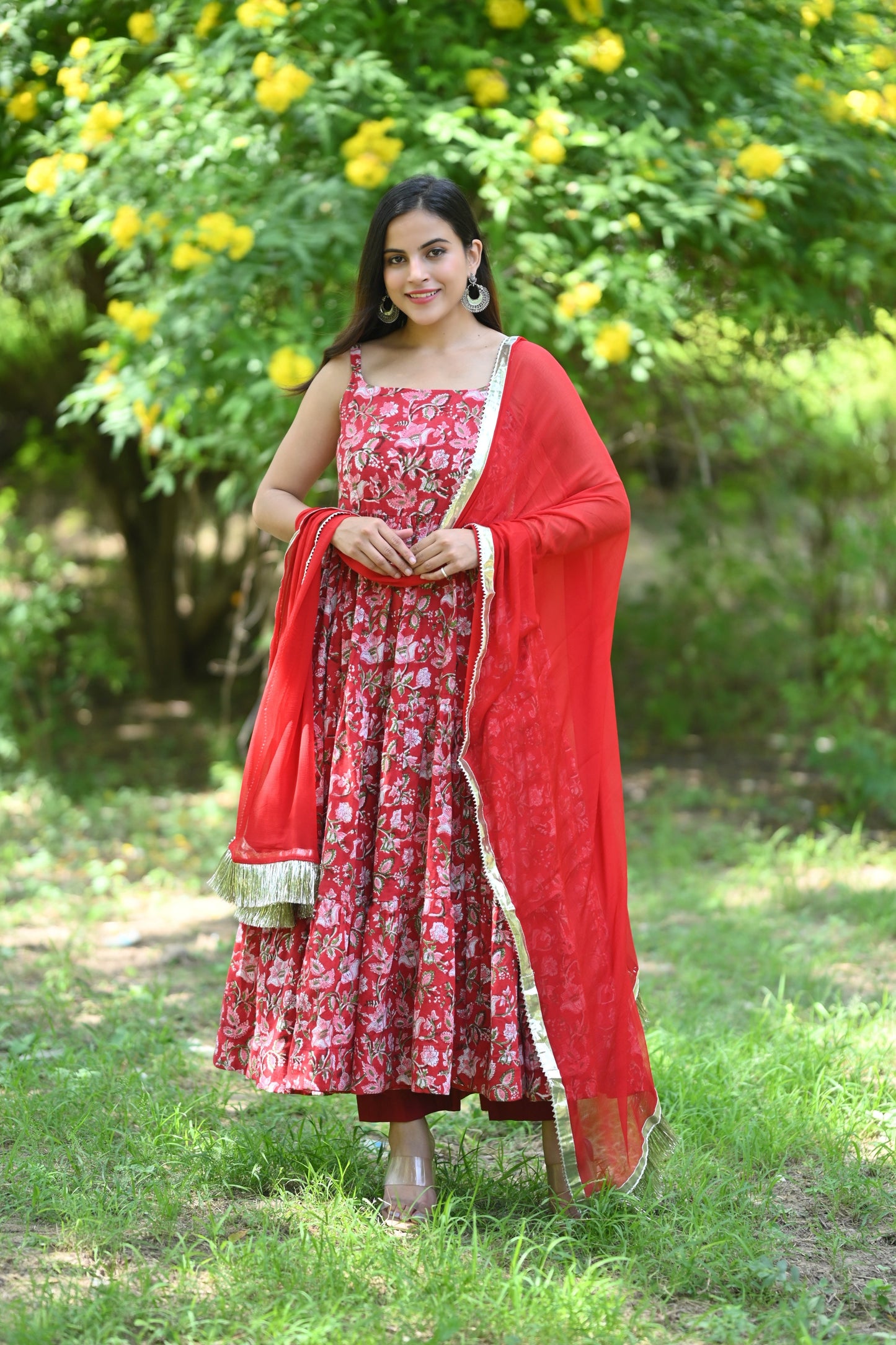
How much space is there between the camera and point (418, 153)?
3857 mm

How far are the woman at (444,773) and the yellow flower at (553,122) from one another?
150cm

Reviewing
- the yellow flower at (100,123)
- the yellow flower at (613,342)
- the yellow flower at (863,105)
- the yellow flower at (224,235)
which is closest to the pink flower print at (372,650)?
the yellow flower at (224,235)

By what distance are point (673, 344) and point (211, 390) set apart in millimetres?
1611

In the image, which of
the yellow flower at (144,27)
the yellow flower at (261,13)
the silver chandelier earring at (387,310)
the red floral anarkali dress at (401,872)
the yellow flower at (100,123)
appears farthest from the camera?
the yellow flower at (144,27)

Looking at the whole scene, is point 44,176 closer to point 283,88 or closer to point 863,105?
point 283,88

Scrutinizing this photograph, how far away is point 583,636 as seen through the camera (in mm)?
2422

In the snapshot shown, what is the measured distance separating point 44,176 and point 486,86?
4.19 ft

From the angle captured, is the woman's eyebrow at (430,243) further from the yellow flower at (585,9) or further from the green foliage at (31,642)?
the green foliage at (31,642)

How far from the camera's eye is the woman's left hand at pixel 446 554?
2.25 meters

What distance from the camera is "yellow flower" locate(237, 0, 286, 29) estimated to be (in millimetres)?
3594

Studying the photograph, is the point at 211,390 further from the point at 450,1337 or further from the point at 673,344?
the point at 450,1337

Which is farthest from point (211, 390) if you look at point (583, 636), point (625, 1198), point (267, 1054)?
point (625, 1198)

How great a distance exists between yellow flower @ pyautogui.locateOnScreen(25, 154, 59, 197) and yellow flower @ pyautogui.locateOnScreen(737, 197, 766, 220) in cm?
198

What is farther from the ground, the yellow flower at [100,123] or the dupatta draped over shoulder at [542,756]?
the yellow flower at [100,123]
